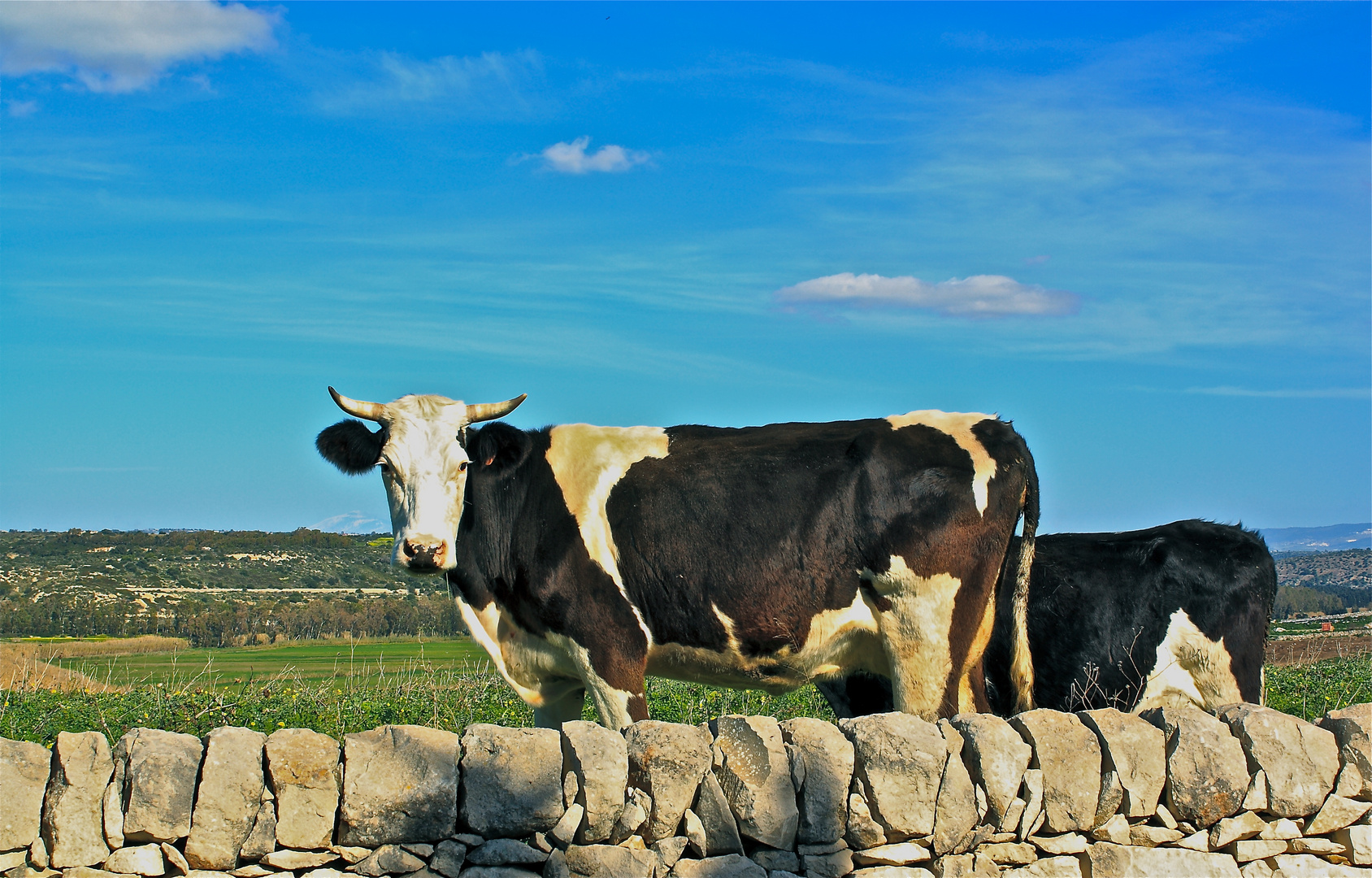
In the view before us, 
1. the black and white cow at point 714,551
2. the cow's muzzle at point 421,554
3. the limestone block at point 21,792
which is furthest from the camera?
the black and white cow at point 714,551

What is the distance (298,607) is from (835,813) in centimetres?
2333

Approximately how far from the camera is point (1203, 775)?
6.27 m

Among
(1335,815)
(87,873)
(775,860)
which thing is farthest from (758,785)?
(1335,815)

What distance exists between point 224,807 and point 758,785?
2621 millimetres

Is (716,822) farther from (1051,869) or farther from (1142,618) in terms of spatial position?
(1142,618)

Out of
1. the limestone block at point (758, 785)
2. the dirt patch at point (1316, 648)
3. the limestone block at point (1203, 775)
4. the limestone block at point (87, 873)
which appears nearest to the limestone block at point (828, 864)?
the limestone block at point (758, 785)

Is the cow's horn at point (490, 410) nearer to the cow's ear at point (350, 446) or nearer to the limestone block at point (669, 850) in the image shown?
the cow's ear at point (350, 446)

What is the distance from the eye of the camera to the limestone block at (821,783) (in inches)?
230

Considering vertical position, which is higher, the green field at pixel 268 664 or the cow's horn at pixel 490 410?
the cow's horn at pixel 490 410

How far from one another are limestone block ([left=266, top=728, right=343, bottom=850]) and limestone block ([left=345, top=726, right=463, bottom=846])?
0.07 meters

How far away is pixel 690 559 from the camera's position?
7.80 meters

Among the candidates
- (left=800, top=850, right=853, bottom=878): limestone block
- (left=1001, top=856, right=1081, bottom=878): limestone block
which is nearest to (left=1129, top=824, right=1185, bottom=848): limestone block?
(left=1001, top=856, right=1081, bottom=878): limestone block

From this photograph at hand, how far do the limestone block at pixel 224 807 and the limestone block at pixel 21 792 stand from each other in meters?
0.74

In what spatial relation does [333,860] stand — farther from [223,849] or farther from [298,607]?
[298,607]
